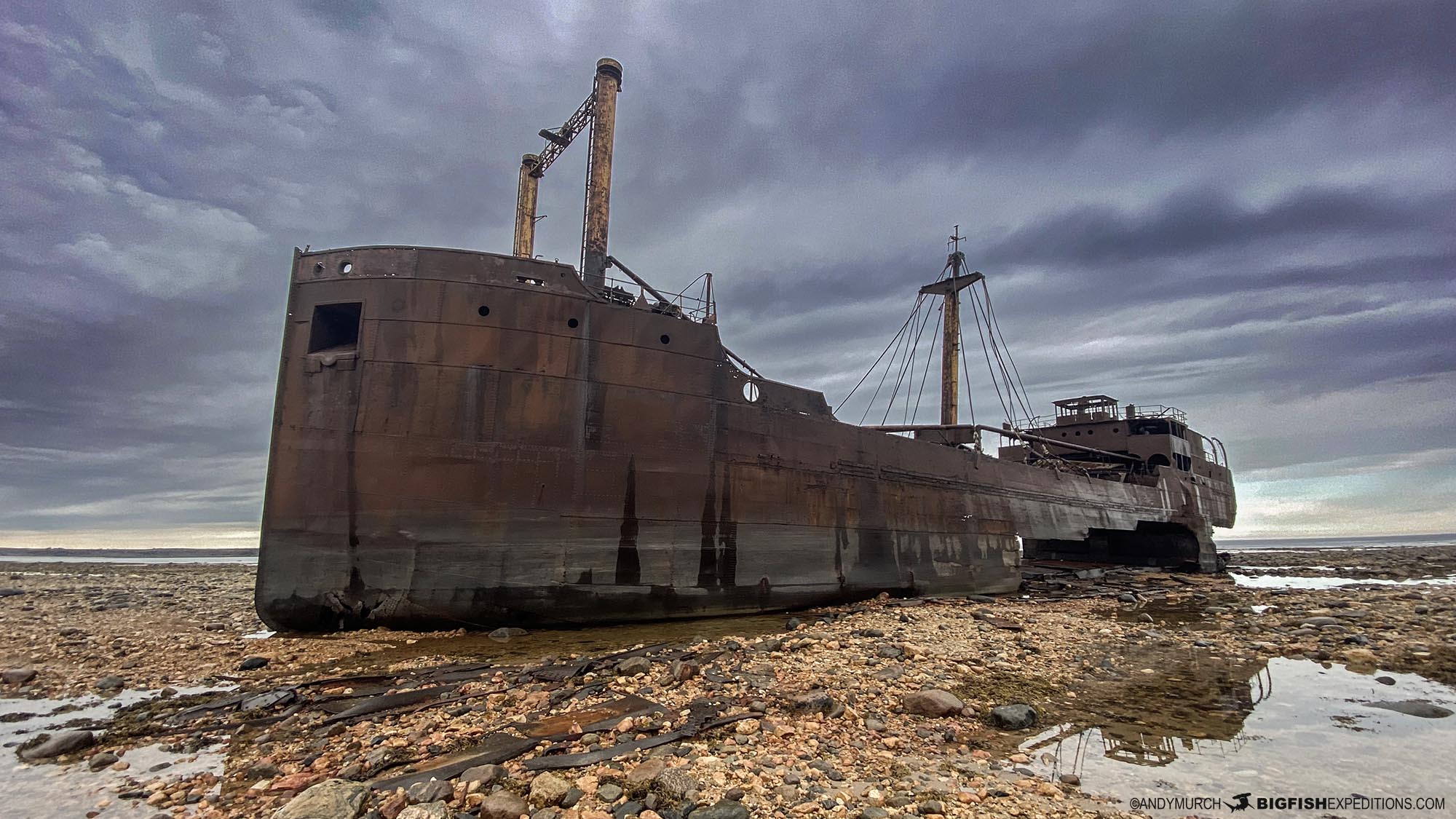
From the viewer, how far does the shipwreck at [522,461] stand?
366 inches

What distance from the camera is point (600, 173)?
14.1m

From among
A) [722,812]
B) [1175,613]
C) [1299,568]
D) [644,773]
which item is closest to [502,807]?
[644,773]

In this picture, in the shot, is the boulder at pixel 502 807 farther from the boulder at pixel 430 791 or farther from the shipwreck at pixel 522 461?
the shipwreck at pixel 522 461

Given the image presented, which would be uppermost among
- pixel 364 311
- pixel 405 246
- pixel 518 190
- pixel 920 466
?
pixel 518 190

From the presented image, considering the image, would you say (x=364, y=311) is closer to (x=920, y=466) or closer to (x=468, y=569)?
(x=468, y=569)

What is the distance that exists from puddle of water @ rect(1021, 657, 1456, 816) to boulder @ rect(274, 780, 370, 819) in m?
4.65

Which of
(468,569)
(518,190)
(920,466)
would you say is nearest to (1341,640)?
(920,466)

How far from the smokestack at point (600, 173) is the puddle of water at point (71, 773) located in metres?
9.87

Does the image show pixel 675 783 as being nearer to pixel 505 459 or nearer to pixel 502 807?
pixel 502 807

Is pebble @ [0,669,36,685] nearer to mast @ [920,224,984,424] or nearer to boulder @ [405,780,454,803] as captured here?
boulder @ [405,780,454,803]

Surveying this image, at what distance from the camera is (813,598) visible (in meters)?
12.6

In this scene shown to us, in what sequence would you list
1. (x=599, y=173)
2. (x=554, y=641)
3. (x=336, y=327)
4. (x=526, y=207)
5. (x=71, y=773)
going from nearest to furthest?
(x=71, y=773)
(x=554, y=641)
(x=336, y=327)
(x=599, y=173)
(x=526, y=207)

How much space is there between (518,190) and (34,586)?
2157cm

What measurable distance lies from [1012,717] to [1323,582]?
27835 mm
